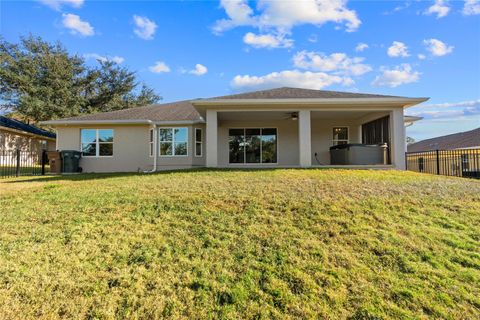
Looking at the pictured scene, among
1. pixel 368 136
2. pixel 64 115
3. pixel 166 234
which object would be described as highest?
pixel 64 115

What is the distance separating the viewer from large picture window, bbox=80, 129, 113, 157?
554 inches

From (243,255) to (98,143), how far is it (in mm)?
12788

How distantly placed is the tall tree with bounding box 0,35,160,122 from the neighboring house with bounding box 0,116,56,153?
2698mm

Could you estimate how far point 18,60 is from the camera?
25.0 meters

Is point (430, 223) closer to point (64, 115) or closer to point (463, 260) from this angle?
point (463, 260)

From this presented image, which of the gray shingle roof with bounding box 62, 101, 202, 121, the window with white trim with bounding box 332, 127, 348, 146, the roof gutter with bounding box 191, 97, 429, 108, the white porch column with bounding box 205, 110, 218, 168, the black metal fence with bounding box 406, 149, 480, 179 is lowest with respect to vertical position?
the black metal fence with bounding box 406, 149, 480, 179

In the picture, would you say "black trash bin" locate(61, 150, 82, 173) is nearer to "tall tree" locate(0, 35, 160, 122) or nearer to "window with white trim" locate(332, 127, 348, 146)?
"window with white trim" locate(332, 127, 348, 146)

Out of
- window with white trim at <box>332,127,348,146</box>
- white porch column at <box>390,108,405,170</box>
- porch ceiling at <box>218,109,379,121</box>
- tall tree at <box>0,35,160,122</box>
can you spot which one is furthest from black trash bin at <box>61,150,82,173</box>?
white porch column at <box>390,108,405,170</box>

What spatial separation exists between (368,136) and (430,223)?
9828 mm

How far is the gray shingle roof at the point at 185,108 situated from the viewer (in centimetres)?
1107

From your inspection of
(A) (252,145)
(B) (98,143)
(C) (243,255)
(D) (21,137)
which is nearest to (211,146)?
(A) (252,145)

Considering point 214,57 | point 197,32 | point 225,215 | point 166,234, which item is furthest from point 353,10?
point 166,234

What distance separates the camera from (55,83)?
2561 cm

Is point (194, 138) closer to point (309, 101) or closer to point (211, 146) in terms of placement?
point (211, 146)
